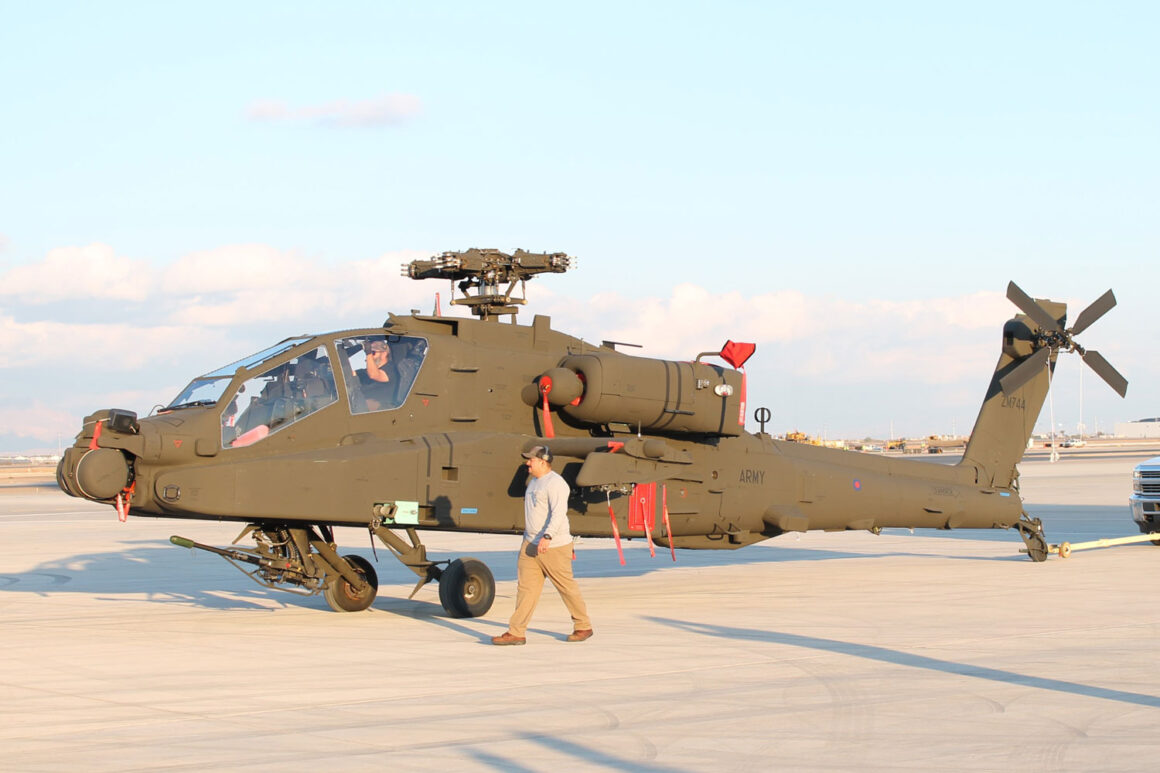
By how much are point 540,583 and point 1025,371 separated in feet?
34.7

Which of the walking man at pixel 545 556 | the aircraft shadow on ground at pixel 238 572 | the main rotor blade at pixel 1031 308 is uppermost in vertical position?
the main rotor blade at pixel 1031 308

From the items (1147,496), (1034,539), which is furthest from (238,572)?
(1147,496)

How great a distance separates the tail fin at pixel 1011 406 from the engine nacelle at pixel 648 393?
5663mm

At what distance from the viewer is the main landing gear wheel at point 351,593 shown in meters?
13.6

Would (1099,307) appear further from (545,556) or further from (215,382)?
(215,382)

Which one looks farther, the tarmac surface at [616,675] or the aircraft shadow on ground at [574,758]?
the tarmac surface at [616,675]

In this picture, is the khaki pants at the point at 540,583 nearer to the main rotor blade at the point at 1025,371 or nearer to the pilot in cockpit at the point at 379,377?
the pilot in cockpit at the point at 379,377

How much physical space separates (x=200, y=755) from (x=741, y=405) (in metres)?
9.13

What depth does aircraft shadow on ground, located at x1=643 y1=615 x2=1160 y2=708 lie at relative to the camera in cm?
827

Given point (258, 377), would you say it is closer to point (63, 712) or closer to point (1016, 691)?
point (63, 712)

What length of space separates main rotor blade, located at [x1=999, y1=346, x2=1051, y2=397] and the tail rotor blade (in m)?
0.40

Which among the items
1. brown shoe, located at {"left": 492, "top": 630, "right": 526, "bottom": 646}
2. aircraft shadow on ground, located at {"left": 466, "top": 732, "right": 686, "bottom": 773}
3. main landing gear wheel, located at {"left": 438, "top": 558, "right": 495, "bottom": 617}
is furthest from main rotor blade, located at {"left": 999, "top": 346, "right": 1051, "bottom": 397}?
aircraft shadow on ground, located at {"left": 466, "top": 732, "right": 686, "bottom": 773}

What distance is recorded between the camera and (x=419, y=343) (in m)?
13.5

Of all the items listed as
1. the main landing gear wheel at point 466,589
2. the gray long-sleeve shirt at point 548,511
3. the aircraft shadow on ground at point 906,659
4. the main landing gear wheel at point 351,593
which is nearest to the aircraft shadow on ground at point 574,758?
the aircraft shadow on ground at point 906,659
